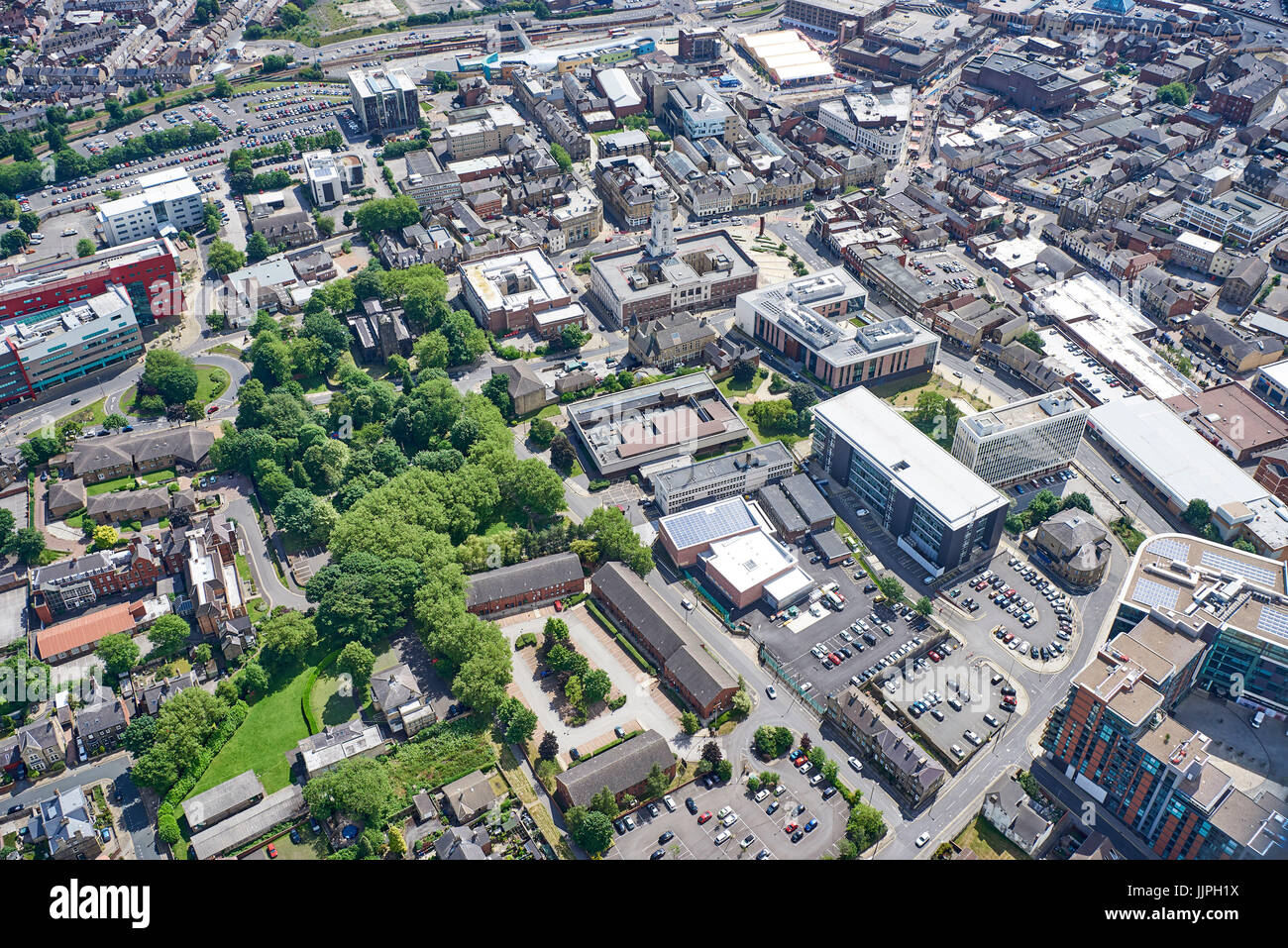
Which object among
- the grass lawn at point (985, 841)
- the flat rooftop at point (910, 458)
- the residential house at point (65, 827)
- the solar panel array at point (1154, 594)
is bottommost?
the grass lawn at point (985, 841)

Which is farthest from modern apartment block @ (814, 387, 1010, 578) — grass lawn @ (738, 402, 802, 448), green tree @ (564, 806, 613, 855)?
green tree @ (564, 806, 613, 855)

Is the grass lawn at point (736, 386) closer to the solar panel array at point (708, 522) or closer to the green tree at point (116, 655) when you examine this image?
the solar panel array at point (708, 522)

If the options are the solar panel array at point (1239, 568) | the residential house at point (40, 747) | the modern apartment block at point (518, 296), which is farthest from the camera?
the modern apartment block at point (518, 296)

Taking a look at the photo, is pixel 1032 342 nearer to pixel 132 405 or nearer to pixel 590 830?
pixel 590 830

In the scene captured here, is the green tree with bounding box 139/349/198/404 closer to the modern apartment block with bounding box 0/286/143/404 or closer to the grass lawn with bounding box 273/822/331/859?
the modern apartment block with bounding box 0/286/143/404

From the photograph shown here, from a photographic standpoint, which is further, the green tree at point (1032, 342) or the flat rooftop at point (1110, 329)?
the green tree at point (1032, 342)

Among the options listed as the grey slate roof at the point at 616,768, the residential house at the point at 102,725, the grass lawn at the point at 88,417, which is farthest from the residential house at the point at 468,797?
the grass lawn at the point at 88,417

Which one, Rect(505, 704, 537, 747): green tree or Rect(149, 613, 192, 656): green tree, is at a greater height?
Rect(149, 613, 192, 656): green tree
